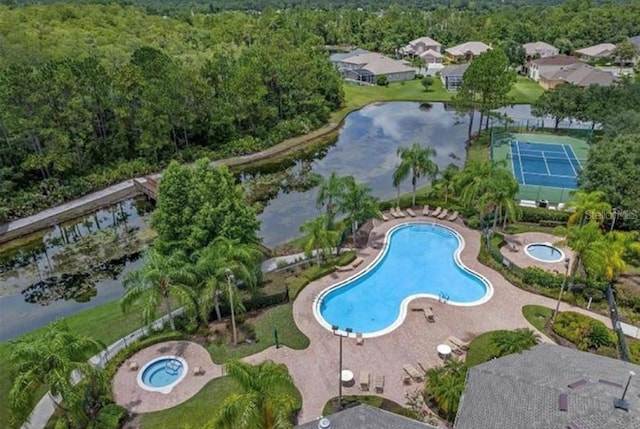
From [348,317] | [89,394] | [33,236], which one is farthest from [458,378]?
[33,236]

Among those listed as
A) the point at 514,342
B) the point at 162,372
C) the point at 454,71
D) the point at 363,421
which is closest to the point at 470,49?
the point at 454,71

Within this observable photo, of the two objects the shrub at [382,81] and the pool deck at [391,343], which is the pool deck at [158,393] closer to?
the pool deck at [391,343]

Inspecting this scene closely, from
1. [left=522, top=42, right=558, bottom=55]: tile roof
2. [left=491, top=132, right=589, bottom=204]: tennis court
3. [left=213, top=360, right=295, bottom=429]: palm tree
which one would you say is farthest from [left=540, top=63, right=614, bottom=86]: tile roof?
[left=213, top=360, right=295, bottom=429]: palm tree

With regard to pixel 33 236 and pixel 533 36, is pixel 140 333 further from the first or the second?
pixel 533 36

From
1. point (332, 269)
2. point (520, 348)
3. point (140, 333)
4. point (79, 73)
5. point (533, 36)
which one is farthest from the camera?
point (533, 36)

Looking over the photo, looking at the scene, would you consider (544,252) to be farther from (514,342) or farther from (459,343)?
(514,342)

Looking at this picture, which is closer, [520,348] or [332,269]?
[520,348]
